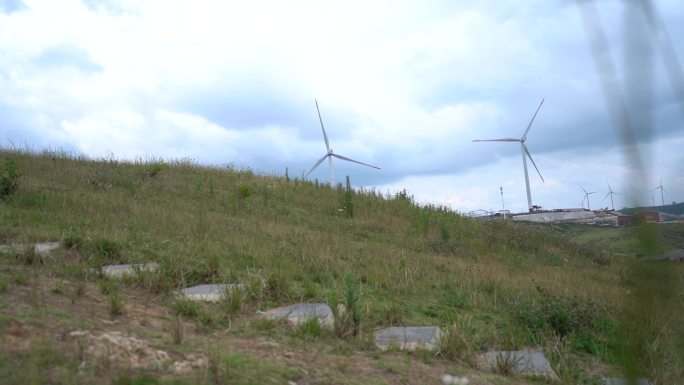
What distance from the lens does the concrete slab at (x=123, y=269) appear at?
15.3 feet

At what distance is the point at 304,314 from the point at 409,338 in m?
0.78

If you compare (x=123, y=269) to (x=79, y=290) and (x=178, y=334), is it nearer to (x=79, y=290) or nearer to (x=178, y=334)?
(x=79, y=290)

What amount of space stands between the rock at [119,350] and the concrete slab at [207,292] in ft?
4.03

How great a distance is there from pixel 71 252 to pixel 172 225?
2368mm

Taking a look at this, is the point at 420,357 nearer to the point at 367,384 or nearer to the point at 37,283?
the point at 367,384

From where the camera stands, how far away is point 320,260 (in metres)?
6.49

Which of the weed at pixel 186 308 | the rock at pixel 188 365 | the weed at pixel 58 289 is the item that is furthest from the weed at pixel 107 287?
the rock at pixel 188 365

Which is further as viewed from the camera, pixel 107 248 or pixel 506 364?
pixel 107 248

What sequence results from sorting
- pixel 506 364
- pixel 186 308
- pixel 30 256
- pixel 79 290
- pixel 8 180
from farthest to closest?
1. pixel 8 180
2. pixel 30 256
3. pixel 186 308
4. pixel 79 290
5. pixel 506 364

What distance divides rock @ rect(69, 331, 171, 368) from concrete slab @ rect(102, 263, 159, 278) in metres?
1.59

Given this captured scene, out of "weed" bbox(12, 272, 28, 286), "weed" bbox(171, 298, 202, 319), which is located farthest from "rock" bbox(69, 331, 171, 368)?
"weed" bbox(12, 272, 28, 286)

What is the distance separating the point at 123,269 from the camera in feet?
16.0

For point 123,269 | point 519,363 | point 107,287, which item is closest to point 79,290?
point 107,287

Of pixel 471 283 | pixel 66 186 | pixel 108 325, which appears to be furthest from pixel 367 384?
pixel 66 186
